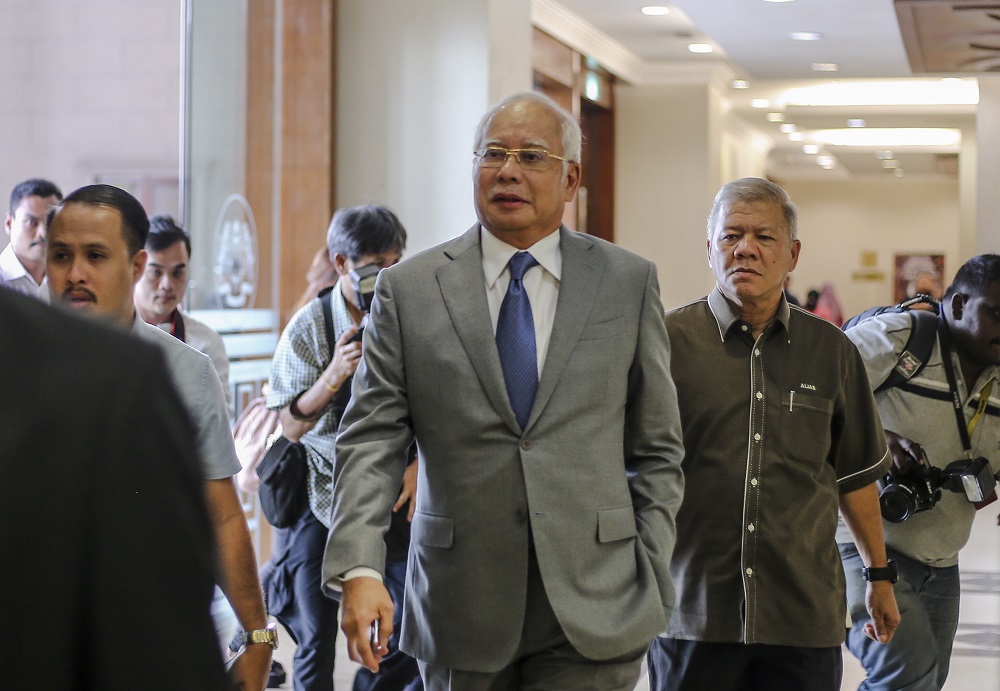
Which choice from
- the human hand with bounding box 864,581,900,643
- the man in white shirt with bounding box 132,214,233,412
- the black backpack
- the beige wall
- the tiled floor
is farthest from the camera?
the beige wall

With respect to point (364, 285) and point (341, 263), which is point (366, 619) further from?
point (341, 263)

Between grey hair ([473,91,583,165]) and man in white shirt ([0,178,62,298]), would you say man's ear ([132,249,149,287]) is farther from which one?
man in white shirt ([0,178,62,298])

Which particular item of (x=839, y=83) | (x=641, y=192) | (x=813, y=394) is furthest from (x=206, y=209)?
(x=839, y=83)

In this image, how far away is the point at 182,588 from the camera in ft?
2.39

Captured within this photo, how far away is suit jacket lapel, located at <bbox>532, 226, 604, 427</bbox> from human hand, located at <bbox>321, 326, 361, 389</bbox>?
122cm

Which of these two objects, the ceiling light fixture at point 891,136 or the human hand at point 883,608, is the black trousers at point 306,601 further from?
the ceiling light fixture at point 891,136

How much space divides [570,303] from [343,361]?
134cm

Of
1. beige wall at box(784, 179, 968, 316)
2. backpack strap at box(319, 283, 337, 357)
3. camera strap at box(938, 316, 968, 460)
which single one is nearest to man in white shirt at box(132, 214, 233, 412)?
backpack strap at box(319, 283, 337, 357)

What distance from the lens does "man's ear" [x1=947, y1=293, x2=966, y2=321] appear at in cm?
356

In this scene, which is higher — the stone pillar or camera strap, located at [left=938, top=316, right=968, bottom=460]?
the stone pillar

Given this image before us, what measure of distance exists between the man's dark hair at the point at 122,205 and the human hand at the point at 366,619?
2.66 ft

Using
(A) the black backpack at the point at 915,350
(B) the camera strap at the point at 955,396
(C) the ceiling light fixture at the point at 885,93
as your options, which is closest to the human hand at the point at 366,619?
(A) the black backpack at the point at 915,350

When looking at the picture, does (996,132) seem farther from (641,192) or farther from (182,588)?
(182,588)

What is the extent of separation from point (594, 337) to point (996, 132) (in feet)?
26.4
